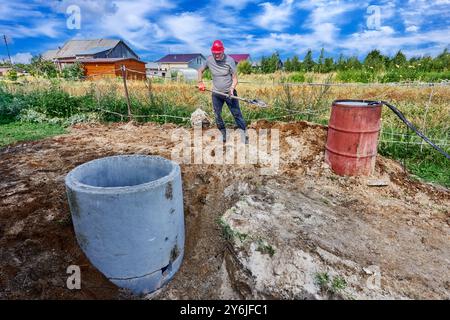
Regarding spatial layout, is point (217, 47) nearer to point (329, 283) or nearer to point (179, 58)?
point (329, 283)

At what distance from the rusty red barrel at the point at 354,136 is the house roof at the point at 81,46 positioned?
43339 millimetres

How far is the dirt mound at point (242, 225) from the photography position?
2.35 metres

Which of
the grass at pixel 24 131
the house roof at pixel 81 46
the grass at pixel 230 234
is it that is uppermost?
the house roof at pixel 81 46

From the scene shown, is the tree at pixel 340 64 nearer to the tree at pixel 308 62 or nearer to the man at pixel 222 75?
the tree at pixel 308 62

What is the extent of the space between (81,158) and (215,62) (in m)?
2.86

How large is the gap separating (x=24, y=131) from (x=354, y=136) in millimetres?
7793

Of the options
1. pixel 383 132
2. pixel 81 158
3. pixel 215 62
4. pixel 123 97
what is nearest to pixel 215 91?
pixel 215 62

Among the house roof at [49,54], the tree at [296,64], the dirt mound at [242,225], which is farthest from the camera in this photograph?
the house roof at [49,54]

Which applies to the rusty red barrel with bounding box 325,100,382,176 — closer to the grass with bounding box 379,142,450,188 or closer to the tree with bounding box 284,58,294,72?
the grass with bounding box 379,142,450,188

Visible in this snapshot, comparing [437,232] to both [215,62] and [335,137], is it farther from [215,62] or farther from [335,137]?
[215,62]

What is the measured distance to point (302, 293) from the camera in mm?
2145

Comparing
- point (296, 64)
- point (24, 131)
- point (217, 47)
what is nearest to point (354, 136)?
point (217, 47)

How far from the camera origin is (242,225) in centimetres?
282

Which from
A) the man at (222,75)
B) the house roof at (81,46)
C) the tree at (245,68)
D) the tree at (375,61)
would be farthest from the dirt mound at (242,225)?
the house roof at (81,46)
